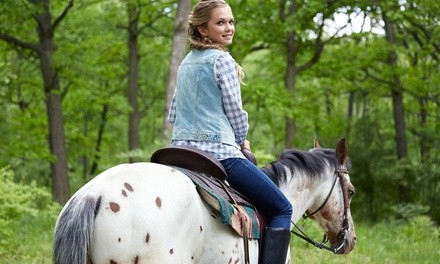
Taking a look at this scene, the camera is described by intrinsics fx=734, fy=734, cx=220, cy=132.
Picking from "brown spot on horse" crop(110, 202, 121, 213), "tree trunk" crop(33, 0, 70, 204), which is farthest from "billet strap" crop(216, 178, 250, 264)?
"tree trunk" crop(33, 0, 70, 204)

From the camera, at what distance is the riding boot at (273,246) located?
16.6ft

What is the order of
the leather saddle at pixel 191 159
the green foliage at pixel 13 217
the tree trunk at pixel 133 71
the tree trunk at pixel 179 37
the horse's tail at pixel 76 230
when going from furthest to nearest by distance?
the tree trunk at pixel 133 71
the tree trunk at pixel 179 37
the green foliage at pixel 13 217
the leather saddle at pixel 191 159
the horse's tail at pixel 76 230

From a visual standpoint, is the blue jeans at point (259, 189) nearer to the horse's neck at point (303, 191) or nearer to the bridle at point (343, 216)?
the horse's neck at point (303, 191)

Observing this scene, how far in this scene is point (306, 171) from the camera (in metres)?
5.85

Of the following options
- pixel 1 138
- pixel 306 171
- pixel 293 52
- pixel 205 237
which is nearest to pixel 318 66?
pixel 293 52

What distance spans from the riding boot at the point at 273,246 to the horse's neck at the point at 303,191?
0.60 meters

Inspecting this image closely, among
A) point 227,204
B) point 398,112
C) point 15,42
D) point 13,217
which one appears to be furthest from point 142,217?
point 398,112

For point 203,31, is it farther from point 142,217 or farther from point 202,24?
point 142,217

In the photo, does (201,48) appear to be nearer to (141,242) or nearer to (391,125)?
(141,242)

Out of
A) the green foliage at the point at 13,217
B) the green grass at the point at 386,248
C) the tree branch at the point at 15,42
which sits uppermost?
the tree branch at the point at 15,42

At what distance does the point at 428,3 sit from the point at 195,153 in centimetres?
1270

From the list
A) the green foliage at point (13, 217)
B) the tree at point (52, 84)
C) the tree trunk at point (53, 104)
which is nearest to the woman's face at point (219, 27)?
the green foliage at point (13, 217)

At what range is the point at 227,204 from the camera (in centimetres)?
455

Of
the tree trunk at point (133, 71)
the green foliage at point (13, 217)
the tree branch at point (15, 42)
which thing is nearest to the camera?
the green foliage at point (13, 217)
